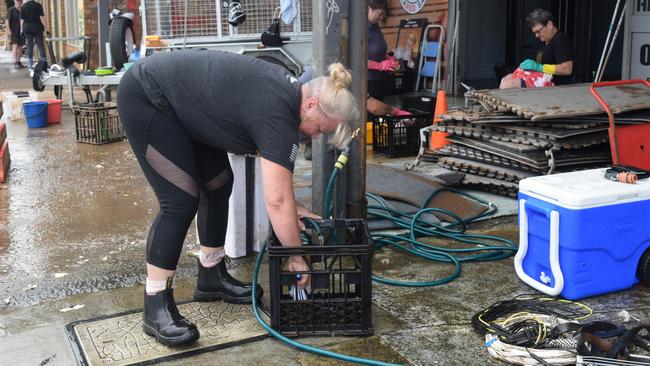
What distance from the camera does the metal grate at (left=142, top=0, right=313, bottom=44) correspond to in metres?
10.5

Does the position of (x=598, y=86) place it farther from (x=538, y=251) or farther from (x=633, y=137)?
(x=538, y=251)

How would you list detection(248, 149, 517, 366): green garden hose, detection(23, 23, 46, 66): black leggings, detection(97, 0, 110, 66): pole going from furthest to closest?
detection(23, 23, 46, 66): black leggings < detection(97, 0, 110, 66): pole < detection(248, 149, 517, 366): green garden hose

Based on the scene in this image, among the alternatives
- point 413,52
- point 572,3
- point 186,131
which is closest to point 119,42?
point 413,52

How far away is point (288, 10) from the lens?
10188 millimetres

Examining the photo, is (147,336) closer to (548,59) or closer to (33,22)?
(548,59)

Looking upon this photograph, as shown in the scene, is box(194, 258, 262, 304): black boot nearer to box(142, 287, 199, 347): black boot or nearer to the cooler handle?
box(142, 287, 199, 347): black boot

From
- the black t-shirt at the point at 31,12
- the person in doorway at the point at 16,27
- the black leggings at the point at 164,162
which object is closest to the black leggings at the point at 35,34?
the black t-shirt at the point at 31,12

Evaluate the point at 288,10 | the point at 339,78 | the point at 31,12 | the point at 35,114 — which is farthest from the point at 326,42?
the point at 31,12

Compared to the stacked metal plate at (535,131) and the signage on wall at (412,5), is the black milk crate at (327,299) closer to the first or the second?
the stacked metal plate at (535,131)

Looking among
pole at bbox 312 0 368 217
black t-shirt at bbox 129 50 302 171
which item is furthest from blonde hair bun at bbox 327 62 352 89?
pole at bbox 312 0 368 217

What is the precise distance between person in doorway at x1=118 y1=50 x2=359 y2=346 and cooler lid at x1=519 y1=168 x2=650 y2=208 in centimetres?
120

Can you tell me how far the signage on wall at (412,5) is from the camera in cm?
1228

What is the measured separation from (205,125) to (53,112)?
8.38m

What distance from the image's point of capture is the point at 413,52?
1223 cm
